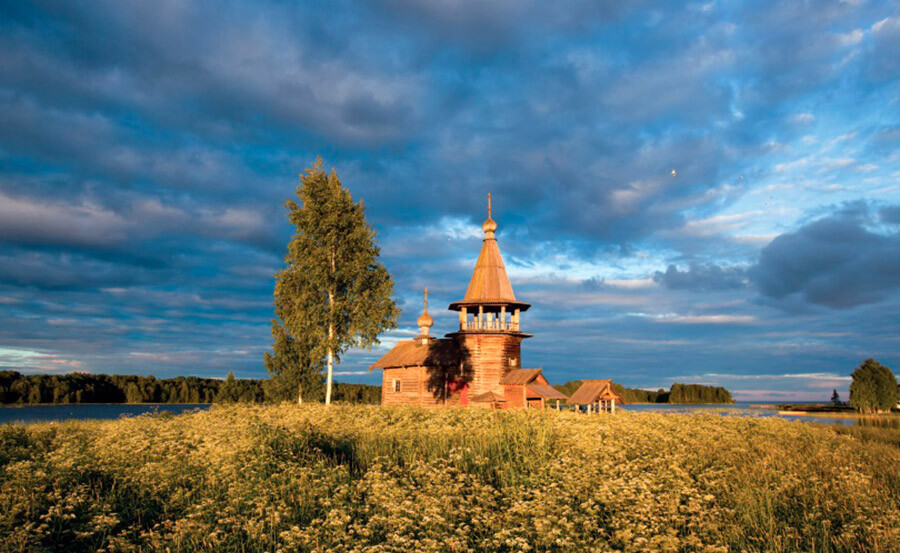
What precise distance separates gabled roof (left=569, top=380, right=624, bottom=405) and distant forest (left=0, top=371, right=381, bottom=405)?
57.9 meters

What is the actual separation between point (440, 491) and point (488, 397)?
99.5 feet

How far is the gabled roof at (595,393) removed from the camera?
39.6 meters

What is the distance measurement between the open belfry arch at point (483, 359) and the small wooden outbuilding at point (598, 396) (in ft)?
10.3

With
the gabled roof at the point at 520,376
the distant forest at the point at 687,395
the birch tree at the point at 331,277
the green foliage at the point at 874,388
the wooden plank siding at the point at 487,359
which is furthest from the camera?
the distant forest at the point at 687,395

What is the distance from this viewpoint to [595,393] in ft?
132

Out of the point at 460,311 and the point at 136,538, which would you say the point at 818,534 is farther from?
the point at 460,311

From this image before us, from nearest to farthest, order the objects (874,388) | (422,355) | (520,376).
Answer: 1. (520,376)
2. (422,355)
3. (874,388)

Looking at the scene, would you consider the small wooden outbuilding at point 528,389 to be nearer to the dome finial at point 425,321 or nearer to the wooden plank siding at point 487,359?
the wooden plank siding at point 487,359

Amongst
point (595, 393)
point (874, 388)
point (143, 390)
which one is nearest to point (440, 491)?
point (595, 393)

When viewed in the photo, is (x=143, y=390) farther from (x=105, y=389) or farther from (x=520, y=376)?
(x=520, y=376)

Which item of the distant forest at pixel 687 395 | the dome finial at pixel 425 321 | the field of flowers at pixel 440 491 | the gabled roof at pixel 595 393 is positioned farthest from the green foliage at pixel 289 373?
the distant forest at pixel 687 395

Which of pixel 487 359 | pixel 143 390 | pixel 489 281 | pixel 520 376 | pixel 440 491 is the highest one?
pixel 489 281

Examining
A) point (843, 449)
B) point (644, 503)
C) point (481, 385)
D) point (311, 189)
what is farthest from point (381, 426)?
point (481, 385)

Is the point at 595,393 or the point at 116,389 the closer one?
the point at 595,393
